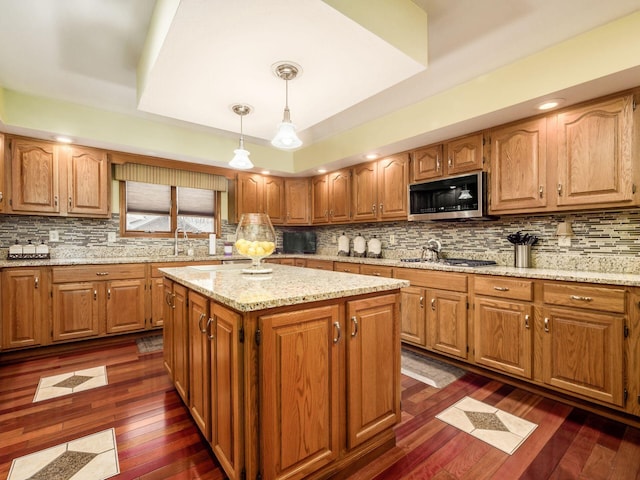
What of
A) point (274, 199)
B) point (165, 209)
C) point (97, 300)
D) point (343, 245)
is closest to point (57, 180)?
point (165, 209)

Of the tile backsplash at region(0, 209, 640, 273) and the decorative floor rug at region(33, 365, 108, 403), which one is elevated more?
the tile backsplash at region(0, 209, 640, 273)

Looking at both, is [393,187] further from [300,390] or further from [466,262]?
[300,390]

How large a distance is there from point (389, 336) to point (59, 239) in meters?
3.91

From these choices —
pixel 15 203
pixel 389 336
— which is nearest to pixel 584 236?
pixel 389 336

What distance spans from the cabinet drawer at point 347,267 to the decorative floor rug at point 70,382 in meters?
2.56

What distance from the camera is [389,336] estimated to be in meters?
1.68

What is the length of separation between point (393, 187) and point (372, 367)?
2544 mm

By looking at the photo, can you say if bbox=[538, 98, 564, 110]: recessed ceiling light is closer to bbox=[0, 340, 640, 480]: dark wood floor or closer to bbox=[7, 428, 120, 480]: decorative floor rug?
bbox=[0, 340, 640, 480]: dark wood floor

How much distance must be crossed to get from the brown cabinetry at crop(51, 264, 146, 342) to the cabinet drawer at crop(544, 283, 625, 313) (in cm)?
388

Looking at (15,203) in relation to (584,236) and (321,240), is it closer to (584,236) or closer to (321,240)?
(321,240)

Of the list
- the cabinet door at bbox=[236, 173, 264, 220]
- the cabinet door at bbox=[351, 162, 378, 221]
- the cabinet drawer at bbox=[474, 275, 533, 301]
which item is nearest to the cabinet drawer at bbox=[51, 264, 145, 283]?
the cabinet door at bbox=[236, 173, 264, 220]

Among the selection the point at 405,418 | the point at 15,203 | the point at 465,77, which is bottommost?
the point at 405,418

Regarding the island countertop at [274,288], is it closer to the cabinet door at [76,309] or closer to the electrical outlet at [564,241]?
the electrical outlet at [564,241]

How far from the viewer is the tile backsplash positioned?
2375mm
